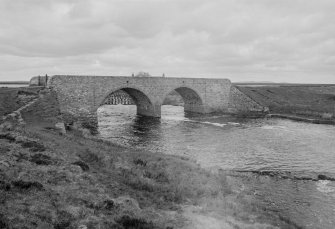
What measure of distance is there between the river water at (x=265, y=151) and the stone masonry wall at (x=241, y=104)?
32.2ft

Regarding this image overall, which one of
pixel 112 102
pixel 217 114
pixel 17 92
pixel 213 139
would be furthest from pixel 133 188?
pixel 112 102

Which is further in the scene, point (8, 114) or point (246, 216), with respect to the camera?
point (8, 114)

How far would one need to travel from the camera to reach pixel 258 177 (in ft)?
86.4

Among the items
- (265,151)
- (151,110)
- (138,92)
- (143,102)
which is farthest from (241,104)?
(265,151)

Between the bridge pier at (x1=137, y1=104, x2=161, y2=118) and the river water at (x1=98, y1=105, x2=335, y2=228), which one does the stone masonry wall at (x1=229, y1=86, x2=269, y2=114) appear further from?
the bridge pier at (x1=137, y1=104, x2=161, y2=118)

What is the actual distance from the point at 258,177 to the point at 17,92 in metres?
34.2

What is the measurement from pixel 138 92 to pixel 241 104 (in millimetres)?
27426

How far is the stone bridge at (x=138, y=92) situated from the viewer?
51.1 metres

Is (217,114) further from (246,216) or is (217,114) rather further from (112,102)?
(246,216)

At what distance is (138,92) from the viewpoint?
62.2 metres

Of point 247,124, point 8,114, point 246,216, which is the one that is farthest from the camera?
point 247,124

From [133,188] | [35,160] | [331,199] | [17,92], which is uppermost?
[17,92]

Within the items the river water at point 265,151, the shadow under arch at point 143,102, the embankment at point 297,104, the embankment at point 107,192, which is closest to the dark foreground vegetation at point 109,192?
the embankment at point 107,192

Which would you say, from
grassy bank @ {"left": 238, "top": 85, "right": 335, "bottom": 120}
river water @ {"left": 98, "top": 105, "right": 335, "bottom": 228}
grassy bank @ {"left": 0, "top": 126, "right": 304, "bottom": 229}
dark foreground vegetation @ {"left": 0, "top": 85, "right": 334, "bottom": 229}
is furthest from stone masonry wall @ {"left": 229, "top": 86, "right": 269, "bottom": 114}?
grassy bank @ {"left": 0, "top": 126, "right": 304, "bottom": 229}
